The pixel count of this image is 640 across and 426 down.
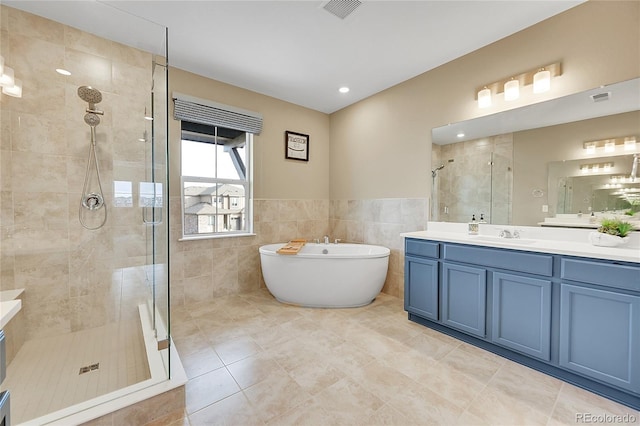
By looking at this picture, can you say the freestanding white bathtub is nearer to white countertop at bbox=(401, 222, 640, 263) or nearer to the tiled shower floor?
white countertop at bbox=(401, 222, 640, 263)

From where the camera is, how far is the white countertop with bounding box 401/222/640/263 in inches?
61.6

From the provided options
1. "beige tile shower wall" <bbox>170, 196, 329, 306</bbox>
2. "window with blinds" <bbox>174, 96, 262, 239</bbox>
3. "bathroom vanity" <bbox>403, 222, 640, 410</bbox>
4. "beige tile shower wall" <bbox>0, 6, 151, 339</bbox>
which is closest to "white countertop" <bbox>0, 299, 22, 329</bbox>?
"beige tile shower wall" <bbox>0, 6, 151, 339</bbox>

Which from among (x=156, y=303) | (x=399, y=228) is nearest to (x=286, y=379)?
(x=156, y=303)

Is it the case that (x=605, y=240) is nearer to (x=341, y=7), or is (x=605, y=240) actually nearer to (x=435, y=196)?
(x=435, y=196)

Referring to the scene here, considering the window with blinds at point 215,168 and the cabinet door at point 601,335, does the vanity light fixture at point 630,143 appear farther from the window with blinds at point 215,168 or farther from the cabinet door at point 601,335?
the window with blinds at point 215,168

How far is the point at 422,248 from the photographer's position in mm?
2490

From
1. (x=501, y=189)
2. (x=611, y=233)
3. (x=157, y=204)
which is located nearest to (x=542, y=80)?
(x=501, y=189)

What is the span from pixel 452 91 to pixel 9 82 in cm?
387

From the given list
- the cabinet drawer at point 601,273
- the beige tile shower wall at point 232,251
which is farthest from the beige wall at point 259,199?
the cabinet drawer at point 601,273

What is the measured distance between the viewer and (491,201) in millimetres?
2484

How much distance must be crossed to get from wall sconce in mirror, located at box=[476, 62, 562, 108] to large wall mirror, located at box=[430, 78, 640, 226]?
137 millimetres

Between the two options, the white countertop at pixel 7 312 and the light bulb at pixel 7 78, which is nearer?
the white countertop at pixel 7 312

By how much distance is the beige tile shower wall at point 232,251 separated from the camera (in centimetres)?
290

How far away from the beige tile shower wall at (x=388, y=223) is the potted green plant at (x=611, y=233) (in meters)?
1.36
